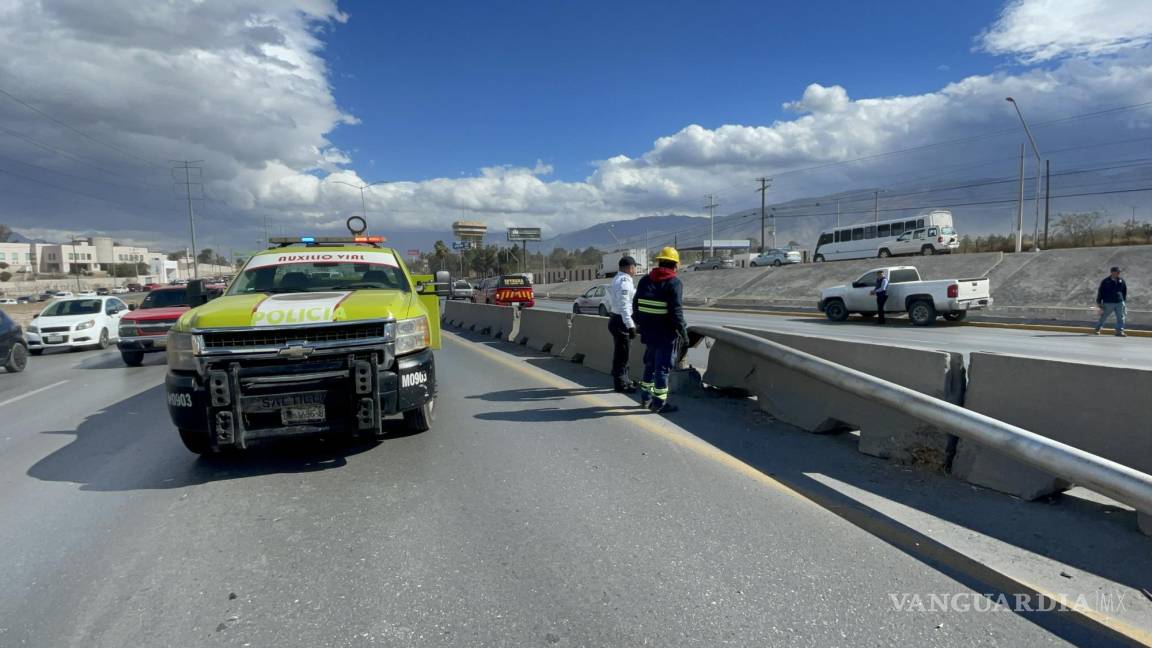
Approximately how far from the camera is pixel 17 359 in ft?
43.8

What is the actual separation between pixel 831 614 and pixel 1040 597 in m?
1.06

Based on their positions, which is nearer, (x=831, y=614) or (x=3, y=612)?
(x=831, y=614)

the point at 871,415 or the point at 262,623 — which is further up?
the point at 871,415

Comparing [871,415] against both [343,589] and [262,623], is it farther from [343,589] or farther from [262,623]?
[262,623]

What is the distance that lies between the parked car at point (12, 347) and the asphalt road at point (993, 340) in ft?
53.2

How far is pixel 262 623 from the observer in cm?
290

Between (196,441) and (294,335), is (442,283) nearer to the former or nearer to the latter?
(294,335)

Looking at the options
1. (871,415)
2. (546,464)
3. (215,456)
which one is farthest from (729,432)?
(215,456)

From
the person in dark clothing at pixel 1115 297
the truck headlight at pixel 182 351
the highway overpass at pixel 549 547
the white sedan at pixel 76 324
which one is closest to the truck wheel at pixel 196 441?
the highway overpass at pixel 549 547

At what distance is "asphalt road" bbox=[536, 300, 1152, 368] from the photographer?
12.4 meters

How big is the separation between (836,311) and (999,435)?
20.6 m

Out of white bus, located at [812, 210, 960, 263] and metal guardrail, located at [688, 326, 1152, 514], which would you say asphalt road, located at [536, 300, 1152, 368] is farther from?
white bus, located at [812, 210, 960, 263]

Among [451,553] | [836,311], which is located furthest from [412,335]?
[836,311]

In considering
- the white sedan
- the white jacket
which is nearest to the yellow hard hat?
A: the white jacket
